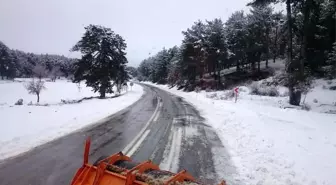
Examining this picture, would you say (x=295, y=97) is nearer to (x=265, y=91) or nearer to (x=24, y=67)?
(x=265, y=91)

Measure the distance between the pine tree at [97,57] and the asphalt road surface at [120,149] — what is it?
65.7ft

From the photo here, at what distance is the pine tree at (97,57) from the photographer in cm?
2867

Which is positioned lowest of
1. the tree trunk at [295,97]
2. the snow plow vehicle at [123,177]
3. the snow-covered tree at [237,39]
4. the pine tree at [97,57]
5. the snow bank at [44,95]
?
the snow bank at [44,95]

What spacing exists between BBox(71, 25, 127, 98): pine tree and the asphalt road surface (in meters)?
20.0

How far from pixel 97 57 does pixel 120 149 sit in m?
24.6

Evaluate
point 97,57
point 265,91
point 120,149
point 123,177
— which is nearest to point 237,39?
point 265,91

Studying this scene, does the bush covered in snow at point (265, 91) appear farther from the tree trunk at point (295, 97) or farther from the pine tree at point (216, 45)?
the pine tree at point (216, 45)

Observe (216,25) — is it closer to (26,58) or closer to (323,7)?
(323,7)

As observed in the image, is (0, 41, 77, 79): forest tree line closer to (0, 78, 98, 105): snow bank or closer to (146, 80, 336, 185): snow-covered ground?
(0, 78, 98, 105): snow bank

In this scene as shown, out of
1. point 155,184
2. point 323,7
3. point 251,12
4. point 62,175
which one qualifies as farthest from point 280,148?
point 251,12

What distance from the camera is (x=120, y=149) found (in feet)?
22.2

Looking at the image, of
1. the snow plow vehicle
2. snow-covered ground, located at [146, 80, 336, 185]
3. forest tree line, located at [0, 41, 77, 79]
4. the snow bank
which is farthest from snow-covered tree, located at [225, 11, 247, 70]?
forest tree line, located at [0, 41, 77, 79]

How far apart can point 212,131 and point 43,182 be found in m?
6.65

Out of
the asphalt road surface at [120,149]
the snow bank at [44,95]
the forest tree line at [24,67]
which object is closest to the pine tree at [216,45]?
the snow bank at [44,95]
